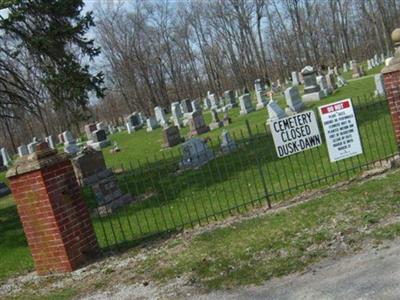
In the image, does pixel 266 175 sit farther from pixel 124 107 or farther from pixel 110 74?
pixel 124 107

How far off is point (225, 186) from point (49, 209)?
5.09 metres

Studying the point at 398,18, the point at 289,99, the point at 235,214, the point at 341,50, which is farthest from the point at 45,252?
the point at 341,50

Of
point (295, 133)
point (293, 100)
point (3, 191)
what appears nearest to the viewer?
point (295, 133)

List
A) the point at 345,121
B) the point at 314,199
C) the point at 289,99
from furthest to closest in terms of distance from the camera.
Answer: the point at 289,99 < the point at 345,121 < the point at 314,199

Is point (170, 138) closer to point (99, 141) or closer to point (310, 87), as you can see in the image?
point (310, 87)

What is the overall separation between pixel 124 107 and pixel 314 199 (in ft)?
220

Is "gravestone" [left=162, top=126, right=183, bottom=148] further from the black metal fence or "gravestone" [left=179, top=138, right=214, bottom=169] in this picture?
"gravestone" [left=179, top=138, right=214, bottom=169]

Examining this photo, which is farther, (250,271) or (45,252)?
(45,252)

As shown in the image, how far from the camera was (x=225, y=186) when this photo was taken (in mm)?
11398

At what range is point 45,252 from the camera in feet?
23.7

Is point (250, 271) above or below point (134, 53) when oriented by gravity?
below

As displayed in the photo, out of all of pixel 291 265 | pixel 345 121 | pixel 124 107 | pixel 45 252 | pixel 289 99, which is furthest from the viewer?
pixel 124 107

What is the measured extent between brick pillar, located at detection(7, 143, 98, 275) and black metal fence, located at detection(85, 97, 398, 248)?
98 cm

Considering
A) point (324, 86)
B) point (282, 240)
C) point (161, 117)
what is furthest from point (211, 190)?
point (161, 117)
